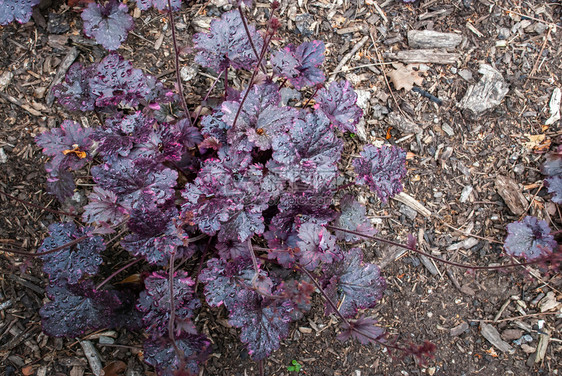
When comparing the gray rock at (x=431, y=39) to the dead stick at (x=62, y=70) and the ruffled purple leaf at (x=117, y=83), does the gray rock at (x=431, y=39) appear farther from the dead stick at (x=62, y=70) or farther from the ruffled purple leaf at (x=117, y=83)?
the dead stick at (x=62, y=70)

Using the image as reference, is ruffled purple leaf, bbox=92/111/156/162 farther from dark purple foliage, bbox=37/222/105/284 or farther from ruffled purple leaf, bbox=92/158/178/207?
dark purple foliage, bbox=37/222/105/284

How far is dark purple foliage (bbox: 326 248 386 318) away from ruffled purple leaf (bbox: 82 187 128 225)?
126 cm

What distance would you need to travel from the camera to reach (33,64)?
297cm

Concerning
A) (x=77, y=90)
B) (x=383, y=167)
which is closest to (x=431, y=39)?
(x=383, y=167)

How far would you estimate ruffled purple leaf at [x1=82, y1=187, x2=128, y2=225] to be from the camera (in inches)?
89.8

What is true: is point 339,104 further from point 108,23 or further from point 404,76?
point 108,23

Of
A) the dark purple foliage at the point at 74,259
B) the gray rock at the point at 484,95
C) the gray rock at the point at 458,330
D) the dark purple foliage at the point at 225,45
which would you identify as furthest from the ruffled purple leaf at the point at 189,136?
the gray rock at the point at 458,330

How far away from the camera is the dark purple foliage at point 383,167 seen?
2517 millimetres

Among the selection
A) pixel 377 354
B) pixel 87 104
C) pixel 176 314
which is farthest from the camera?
pixel 377 354

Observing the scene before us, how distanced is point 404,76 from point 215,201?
1783 millimetres

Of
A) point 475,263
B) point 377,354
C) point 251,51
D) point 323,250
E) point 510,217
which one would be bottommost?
point 377,354

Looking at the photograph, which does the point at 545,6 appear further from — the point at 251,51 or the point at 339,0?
the point at 251,51

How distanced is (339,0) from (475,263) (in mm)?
2194

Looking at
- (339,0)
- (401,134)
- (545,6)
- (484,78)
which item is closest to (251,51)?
(339,0)
